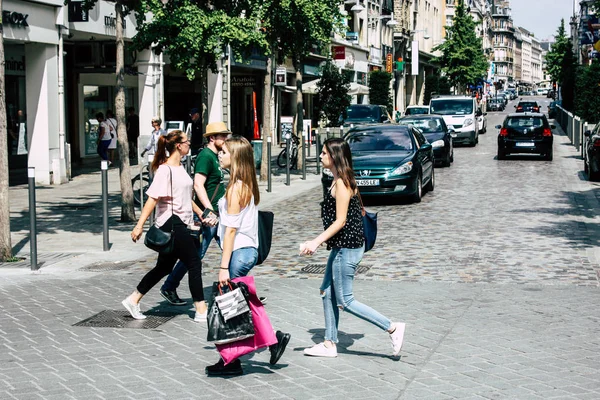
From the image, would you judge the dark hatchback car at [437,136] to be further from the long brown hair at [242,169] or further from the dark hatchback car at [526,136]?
the long brown hair at [242,169]

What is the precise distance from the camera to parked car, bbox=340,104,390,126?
35562mm

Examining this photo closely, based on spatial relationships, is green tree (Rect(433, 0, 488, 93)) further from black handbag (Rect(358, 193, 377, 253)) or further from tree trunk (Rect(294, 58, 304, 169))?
black handbag (Rect(358, 193, 377, 253))

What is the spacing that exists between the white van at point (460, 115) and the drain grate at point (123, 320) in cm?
3120

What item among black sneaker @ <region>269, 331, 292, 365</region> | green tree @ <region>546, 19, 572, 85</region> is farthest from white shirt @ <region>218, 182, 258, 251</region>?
green tree @ <region>546, 19, 572, 85</region>

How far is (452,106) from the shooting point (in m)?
41.4

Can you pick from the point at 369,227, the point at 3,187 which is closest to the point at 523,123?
the point at 3,187

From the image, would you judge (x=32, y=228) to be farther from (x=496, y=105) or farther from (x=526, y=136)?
(x=496, y=105)

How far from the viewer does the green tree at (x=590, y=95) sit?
37.4m

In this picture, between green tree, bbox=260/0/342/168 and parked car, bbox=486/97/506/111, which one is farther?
parked car, bbox=486/97/506/111

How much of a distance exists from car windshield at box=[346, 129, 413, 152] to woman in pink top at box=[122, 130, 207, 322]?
11.1 meters

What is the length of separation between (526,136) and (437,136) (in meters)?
3.35

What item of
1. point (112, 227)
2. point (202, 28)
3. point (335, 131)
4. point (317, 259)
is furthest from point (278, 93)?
point (317, 259)

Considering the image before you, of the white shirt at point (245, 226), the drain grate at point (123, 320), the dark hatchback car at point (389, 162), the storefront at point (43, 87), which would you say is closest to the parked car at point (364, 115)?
the storefront at point (43, 87)

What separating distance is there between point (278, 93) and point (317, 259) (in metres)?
31.8
